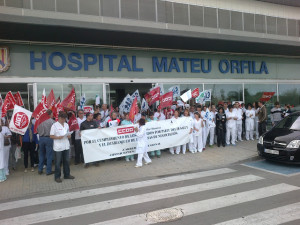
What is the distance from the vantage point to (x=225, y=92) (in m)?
15.5

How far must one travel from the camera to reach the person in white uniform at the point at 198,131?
10.5 m

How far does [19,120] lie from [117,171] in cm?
323

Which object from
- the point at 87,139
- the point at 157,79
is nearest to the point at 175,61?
the point at 157,79

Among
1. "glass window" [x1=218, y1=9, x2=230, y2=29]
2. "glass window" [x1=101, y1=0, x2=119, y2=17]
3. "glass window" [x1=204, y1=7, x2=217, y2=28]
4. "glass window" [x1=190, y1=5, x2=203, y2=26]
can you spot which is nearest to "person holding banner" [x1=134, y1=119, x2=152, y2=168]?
"glass window" [x1=101, y1=0, x2=119, y2=17]

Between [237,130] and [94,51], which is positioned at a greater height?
[94,51]

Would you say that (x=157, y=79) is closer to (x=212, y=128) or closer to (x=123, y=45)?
(x=123, y=45)

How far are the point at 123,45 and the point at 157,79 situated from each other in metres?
2.39

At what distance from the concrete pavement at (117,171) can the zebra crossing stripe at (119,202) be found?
1529 millimetres

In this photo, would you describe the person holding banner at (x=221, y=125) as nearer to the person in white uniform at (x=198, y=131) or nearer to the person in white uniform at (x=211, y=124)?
the person in white uniform at (x=211, y=124)

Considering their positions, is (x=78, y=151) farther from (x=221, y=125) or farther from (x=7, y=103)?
(x=221, y=125)

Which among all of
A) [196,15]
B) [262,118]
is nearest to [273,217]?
[262,118]

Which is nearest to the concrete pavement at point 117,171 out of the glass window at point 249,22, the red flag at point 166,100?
the red flag at point 166,100

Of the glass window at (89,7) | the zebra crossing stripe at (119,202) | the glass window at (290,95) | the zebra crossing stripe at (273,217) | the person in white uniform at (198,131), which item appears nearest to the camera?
the zebra crossing stripe at (273,217)

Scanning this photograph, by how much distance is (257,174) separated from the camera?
7.52 meters
